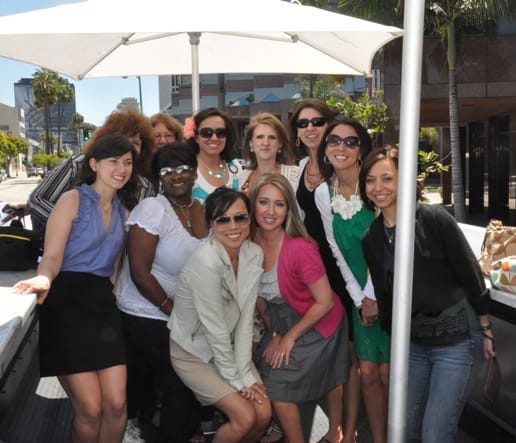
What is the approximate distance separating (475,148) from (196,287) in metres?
22.1

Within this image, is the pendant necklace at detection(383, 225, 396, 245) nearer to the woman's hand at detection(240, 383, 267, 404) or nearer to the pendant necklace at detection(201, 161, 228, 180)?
the woman's hand at detection(240, 383, 267, 404)

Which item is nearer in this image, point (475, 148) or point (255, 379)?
point (255, 379)

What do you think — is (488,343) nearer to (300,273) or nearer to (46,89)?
(300,273)

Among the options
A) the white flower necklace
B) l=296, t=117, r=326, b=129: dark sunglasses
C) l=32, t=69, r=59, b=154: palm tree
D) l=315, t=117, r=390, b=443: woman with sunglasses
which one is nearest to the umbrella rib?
l=296, t=117, r=326, b=129: dark sunglasses

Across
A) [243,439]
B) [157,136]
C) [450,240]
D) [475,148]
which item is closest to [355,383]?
[243,439]

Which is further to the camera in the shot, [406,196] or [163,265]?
[163,265]

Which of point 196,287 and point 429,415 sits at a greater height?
point 196,287

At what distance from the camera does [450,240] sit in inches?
110

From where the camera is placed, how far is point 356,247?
11.6 ft

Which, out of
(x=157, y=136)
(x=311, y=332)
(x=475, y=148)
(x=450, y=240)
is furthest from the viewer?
(x=475, y=148)

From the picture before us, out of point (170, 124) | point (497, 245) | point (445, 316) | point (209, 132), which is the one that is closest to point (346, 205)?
point (497, 245)

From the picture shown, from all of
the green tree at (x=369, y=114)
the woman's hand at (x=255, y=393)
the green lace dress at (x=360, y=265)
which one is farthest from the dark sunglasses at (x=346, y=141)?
the green tree at (x=369, y=114)

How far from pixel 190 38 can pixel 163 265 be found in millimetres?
2320

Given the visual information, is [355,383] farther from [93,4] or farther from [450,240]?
[93,4]
